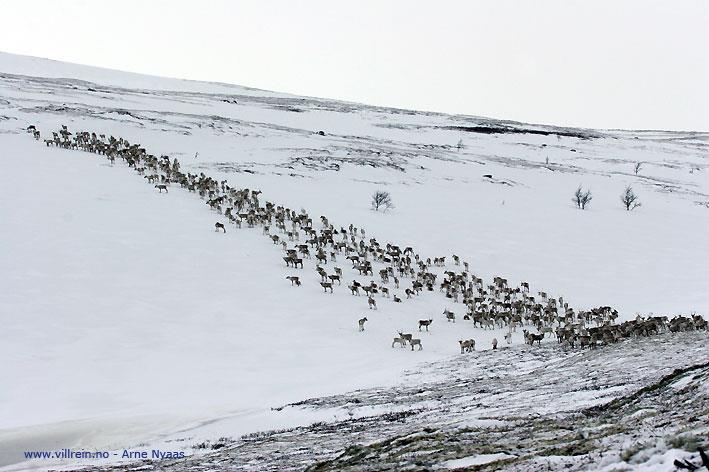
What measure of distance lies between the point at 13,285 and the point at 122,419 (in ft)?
27.6

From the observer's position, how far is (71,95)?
5769 centimetres

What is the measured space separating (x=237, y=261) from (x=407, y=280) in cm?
585

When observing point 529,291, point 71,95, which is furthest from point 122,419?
point 71,95

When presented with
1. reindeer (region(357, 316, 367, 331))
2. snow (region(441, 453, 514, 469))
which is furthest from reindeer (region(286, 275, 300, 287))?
snow (region(441, 453, 514, 469))

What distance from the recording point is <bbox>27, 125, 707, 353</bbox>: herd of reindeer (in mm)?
16688

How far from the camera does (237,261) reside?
2258cm

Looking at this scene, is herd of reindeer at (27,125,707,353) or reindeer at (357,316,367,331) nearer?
herd of reindeer at (27,125,707,353)

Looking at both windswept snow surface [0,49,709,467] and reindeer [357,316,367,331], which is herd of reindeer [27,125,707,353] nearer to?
reindeer [357,316,367,331]

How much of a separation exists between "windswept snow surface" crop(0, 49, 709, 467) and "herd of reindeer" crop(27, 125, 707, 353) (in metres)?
0.55

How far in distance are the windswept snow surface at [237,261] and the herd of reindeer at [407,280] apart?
0.55 metres

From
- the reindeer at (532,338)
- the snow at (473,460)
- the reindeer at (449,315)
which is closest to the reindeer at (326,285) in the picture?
the reindeer at (449,315)

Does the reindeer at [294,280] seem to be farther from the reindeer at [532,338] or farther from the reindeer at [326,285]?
the reindeer at [532,338]

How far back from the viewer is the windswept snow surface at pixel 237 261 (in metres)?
13.4

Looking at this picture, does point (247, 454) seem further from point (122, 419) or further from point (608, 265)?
point (608, 265)
